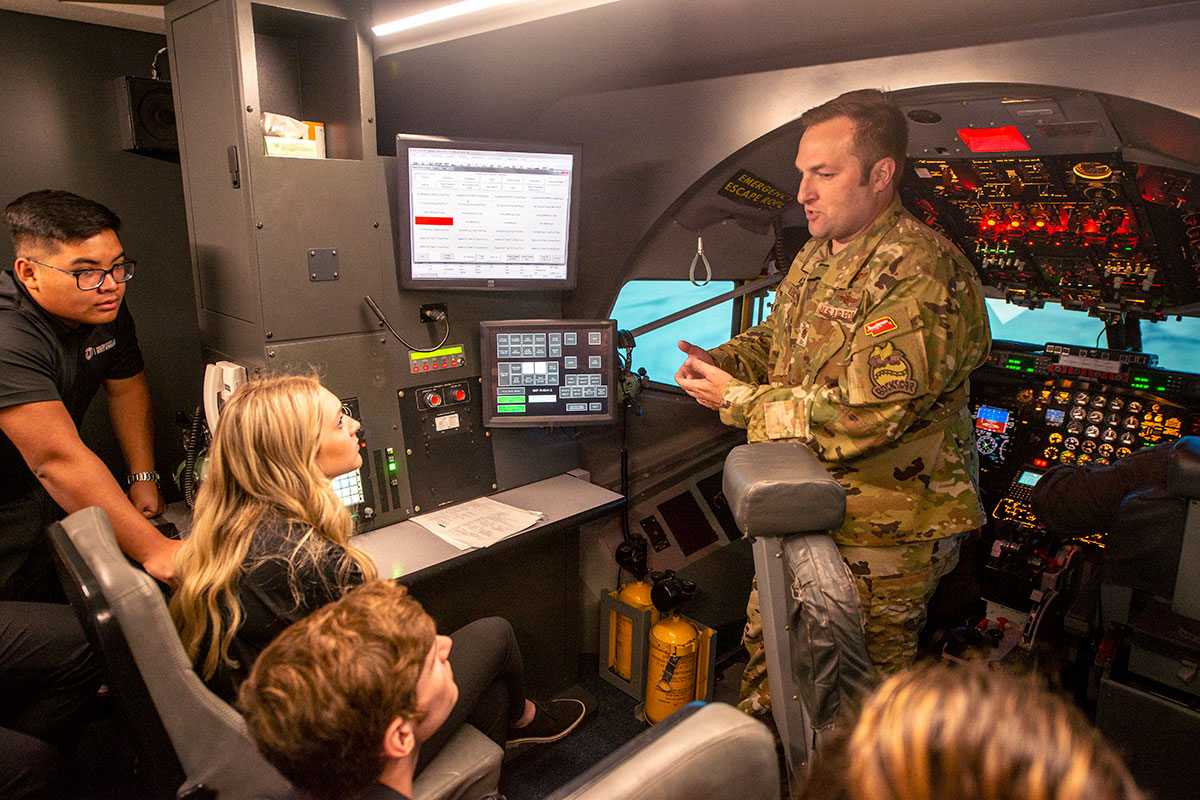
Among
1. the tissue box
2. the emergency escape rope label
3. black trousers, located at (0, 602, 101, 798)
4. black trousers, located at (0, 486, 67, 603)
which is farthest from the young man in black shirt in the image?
the emergency escape rope label

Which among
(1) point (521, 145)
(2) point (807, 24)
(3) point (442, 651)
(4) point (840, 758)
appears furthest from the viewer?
(1) point (521, 145)

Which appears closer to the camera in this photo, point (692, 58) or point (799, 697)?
point (799, 697)

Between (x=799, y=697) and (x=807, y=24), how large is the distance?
5.57ft

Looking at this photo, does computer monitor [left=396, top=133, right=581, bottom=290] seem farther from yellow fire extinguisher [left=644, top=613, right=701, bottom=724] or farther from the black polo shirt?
yellow fire extinguisher [left=644, top=613, right=701, bottom=724]

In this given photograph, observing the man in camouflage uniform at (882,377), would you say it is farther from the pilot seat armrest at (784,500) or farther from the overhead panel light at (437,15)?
the overhead panel light at (437,15)

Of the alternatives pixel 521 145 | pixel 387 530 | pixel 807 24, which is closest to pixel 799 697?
pixel 387 530

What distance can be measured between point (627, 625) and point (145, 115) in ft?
8.36

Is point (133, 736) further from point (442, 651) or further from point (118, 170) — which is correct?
point (118, 170)

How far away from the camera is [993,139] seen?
2.33 metres

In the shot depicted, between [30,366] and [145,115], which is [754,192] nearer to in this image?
[145,115]

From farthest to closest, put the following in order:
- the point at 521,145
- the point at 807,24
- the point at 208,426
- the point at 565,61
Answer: the point at 565,61
the point at 521,145
the point at 208,426
the point at 807,24

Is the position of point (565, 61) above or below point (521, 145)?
above

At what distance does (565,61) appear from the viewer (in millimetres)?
2645

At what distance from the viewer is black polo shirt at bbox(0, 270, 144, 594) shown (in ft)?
6.20
